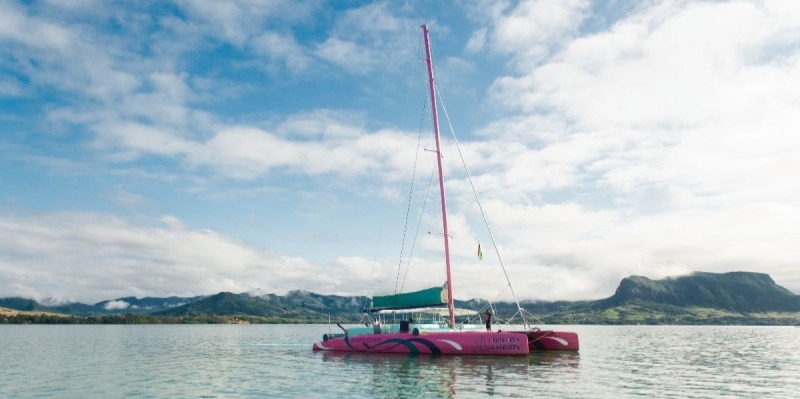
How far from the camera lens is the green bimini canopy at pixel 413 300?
154 ft

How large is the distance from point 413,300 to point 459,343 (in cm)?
691

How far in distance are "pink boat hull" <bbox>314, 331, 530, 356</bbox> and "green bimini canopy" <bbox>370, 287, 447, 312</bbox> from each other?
9.80 feet

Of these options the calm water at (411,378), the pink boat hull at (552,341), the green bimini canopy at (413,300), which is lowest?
the calm water at (411,378)

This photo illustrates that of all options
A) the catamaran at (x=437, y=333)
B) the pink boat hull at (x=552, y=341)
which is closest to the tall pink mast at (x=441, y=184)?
the catamaran at (x=437, y=333)

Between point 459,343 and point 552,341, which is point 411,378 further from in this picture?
point 552,341

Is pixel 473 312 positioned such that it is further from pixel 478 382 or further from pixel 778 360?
pixel 778 360

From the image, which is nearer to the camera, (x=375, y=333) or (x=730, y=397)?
(x=730, y=397)

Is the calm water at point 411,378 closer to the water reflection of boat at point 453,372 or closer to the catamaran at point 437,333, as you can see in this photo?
the water reflection of boat at point 453,372

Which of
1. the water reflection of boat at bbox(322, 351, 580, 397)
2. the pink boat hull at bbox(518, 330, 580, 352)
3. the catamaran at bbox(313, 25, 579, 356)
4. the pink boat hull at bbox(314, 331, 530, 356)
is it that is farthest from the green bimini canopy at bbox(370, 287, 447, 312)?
the pink boat hull at bbox(518, 330, 580, 352)

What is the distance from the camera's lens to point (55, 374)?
38.8m

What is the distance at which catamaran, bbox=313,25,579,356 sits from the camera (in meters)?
43.5

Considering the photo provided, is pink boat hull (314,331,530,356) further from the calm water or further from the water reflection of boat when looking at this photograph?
the calm water

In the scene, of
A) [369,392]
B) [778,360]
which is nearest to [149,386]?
[369,392]

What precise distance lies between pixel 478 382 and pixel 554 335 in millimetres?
21905
